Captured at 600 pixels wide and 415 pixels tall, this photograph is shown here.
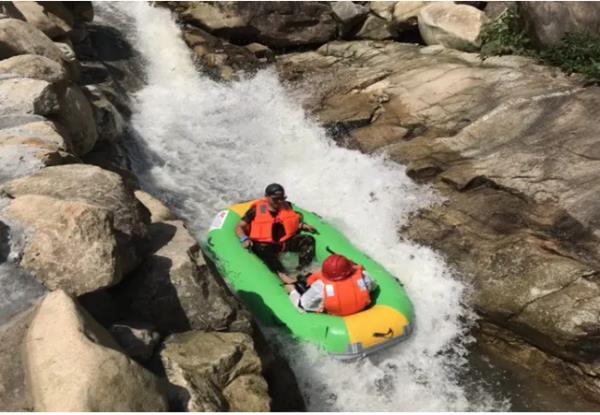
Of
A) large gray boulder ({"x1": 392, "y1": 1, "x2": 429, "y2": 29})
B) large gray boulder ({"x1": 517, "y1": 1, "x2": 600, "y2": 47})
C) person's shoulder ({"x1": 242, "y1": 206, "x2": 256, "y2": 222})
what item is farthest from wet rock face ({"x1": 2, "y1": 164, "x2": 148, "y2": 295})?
large gray boulder ({"x1": 392, "y1": 1, "x2": 429, "y2": 29})

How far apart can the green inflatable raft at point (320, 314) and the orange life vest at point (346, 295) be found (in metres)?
0.10

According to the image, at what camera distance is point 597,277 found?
19.1 feet

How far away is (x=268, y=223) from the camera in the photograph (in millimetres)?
6684

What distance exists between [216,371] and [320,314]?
1815 millimetres

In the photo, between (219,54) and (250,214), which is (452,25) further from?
(250,214)

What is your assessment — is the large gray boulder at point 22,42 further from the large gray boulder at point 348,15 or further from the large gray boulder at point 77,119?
the large gray boulder at point 348,15

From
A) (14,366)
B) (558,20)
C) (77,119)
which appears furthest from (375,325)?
(558,20)

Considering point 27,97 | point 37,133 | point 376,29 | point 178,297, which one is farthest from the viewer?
point 376,29

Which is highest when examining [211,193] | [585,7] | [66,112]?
[585,7]

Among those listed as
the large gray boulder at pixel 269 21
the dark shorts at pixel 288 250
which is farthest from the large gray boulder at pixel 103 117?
the large gray boulder at pixel 269 21

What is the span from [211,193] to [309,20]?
18.9 feet

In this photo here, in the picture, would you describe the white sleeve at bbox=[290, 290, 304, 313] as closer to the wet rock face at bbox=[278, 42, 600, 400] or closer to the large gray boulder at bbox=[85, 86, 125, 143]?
the wet rock face at bbox=[278, 42, 600, 400]

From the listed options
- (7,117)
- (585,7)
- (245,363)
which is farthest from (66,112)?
(585,7)

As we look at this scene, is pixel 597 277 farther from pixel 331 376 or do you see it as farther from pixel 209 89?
pixel 209 89
